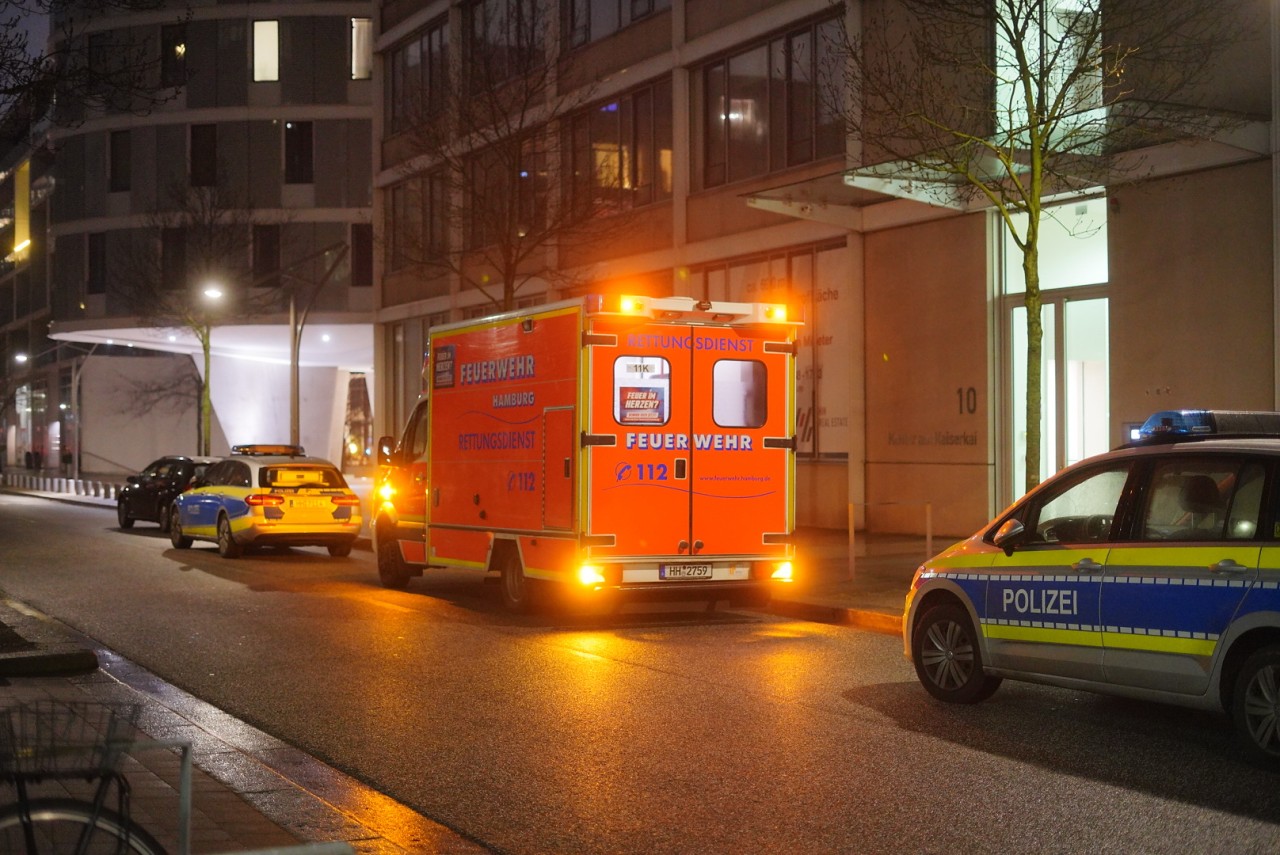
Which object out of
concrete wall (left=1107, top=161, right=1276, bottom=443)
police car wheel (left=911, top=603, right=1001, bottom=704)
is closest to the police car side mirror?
police car wheel (left=911, top=603, right=1001, bottom=704)

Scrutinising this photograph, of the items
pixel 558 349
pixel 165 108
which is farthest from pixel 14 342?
pixel 558 349

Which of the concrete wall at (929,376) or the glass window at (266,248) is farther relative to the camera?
the glass window at (266,248)

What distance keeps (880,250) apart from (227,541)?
1150cm

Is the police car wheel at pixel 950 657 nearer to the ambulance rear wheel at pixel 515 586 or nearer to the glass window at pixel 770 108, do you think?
the ambulance rear wheel at pixel 515 586

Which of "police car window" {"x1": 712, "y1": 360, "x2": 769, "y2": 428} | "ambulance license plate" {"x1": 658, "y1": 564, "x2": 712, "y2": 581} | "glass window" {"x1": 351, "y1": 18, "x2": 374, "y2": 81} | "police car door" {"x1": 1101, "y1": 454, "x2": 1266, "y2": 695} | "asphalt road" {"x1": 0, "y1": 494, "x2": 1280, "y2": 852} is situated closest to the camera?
"asphalt road" {"x1": 0, "y1": 494, "x2": 1280, "y2": 852}

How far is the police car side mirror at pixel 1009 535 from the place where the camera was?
29.8ft

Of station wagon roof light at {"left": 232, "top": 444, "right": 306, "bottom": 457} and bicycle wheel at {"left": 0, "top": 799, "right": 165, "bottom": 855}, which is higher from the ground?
station wagon roof light at {"left": 232, "top": 444, "right": 306, "bottom": 457}

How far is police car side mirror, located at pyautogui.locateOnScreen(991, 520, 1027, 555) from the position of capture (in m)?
9.08

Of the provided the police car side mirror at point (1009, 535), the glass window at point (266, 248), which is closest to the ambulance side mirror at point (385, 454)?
the police car side mirror at point (1009, 535)

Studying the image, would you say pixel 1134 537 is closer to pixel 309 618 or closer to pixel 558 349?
pixel 558 349

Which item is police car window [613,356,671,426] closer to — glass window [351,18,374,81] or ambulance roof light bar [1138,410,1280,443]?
ambulance roof light bar [1138,410,1280,443]

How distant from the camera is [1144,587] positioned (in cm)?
807

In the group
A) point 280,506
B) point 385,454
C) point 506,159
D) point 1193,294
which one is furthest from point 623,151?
point 385,454

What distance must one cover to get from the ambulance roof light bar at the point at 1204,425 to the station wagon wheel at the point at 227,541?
1663 centimetres
